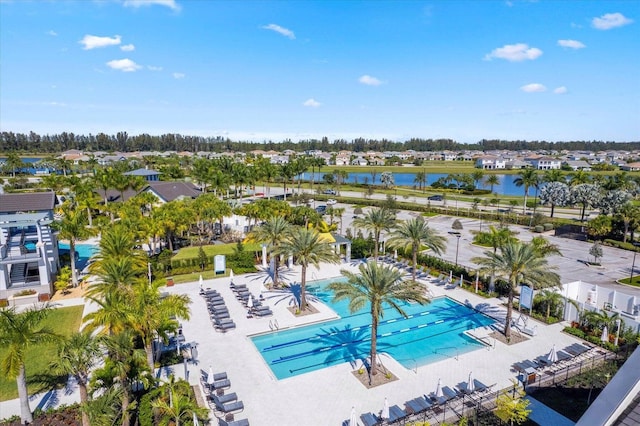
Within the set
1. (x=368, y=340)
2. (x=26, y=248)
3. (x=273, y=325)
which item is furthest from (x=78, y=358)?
(x=26, y=248)

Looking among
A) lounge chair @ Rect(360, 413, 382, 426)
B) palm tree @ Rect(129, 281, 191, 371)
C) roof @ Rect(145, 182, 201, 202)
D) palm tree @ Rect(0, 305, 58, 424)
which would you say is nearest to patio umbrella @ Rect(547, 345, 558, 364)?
lounge chair @ Rect(360, 413, 382, 426)

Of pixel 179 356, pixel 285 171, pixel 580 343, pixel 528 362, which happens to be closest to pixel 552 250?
pixel 580 343

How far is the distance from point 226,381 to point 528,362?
50.5ft

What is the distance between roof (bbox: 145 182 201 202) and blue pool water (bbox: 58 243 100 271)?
1374 centimetres

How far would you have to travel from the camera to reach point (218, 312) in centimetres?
2594

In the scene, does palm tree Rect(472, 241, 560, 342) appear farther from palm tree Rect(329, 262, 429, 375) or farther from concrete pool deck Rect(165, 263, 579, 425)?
palm tree Rect(329, 262, 429, 375)

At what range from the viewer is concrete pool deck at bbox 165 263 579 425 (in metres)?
16.8

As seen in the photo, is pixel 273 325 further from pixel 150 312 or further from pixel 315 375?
pixel 150 312

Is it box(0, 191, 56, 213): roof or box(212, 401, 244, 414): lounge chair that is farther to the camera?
box(0, 191, 56, 213): roof

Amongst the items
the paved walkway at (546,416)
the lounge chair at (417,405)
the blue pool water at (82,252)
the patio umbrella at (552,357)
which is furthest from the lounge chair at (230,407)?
the blue pool water at (82,252)

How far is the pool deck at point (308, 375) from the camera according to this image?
1681 cm

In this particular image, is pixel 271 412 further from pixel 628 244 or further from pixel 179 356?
pixel 628 244

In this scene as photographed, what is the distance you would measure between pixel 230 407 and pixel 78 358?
6232 mm

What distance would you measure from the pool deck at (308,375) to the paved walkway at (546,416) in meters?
1.85
